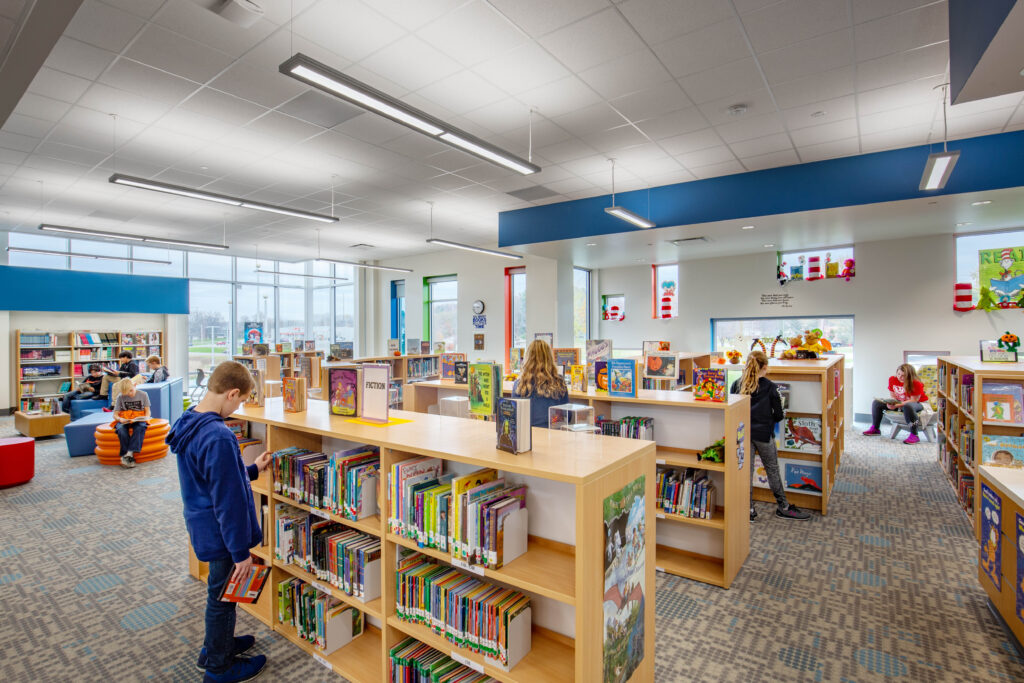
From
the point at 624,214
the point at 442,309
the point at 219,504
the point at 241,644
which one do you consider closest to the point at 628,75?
the point at 624,214

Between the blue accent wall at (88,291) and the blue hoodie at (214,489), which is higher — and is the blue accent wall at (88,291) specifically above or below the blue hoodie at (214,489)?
above

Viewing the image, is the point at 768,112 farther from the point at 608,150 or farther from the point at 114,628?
the point at 114,628

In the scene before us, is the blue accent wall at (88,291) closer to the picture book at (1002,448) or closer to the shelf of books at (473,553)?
the shelf of books at (473,553)

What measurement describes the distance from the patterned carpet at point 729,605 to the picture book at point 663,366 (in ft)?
5.37

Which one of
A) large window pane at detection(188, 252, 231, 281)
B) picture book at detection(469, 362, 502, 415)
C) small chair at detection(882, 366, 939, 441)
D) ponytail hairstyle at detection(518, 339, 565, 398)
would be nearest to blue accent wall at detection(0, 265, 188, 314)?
large window pane at detection(188, 252, 231, 281)

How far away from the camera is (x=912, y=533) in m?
4.24

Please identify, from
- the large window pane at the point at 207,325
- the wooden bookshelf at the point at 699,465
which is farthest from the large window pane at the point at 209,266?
the wooden bookshelf at the point at 699,465

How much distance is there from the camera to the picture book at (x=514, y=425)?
6.48ft

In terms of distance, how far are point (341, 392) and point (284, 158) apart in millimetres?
4177

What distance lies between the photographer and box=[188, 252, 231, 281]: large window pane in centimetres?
1213

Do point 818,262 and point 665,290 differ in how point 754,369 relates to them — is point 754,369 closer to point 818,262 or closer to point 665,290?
point 818,262

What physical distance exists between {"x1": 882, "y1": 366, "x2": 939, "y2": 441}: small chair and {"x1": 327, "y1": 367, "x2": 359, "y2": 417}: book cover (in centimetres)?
856

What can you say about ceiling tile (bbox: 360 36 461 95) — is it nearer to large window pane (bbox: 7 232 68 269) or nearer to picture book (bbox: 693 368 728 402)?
picture book (bbox: 693 368 728 402)

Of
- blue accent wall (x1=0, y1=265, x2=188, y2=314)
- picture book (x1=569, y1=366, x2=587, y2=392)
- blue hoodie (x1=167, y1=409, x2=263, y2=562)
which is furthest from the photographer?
blue accent wall (x1=0, y1=265, x2=188, y2=314)
